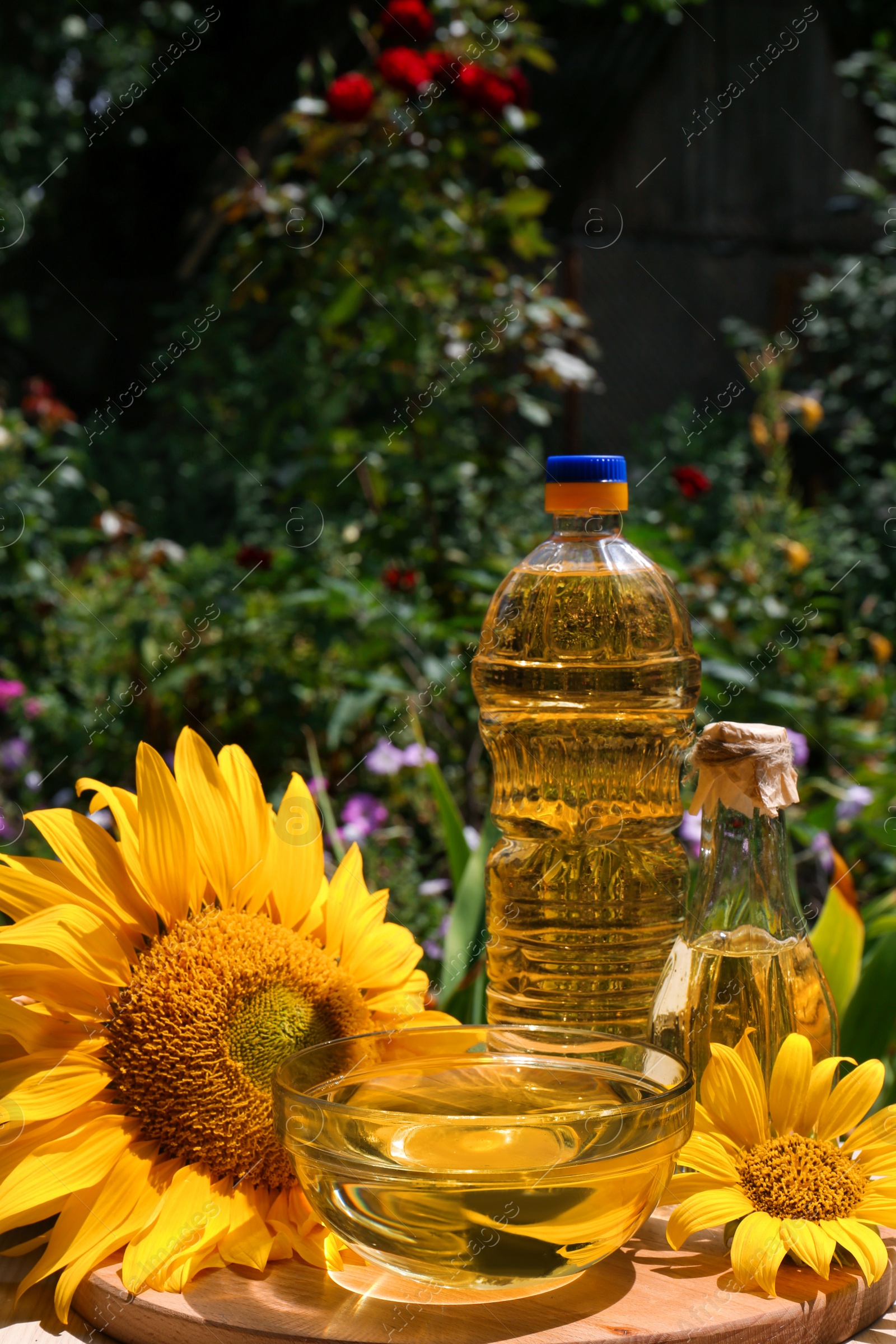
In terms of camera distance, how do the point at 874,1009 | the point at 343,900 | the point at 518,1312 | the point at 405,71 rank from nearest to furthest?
the point at 518,1312 → the point at 343,900 → the point at 874,1009 → the point at 405,71

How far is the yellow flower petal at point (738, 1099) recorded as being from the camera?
906mm

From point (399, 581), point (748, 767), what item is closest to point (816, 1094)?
point (748, 767)

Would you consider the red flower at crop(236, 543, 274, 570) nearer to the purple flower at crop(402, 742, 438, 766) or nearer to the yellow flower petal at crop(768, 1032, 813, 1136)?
the purple flower at crop(402, 742, 438, 766)

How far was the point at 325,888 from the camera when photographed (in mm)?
1051

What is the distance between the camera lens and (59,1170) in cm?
83

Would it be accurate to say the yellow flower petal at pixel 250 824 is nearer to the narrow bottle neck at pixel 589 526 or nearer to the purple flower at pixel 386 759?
the narrow bottle neck at pixel 589 526

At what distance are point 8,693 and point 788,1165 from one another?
8.23 feet

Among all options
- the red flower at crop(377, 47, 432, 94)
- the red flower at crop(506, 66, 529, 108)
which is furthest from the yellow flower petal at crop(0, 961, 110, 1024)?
the red flower at crop(506, 66, 529, 108)

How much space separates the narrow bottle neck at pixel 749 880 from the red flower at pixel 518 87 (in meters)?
2.56

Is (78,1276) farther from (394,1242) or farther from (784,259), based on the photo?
(784,259)

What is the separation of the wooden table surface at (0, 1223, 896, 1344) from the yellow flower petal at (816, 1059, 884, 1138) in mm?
129

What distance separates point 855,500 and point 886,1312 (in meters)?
4.73

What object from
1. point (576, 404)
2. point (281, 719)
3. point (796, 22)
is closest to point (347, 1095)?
point (281, 719)

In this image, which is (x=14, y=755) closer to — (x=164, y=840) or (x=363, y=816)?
(x=363, y=816)
